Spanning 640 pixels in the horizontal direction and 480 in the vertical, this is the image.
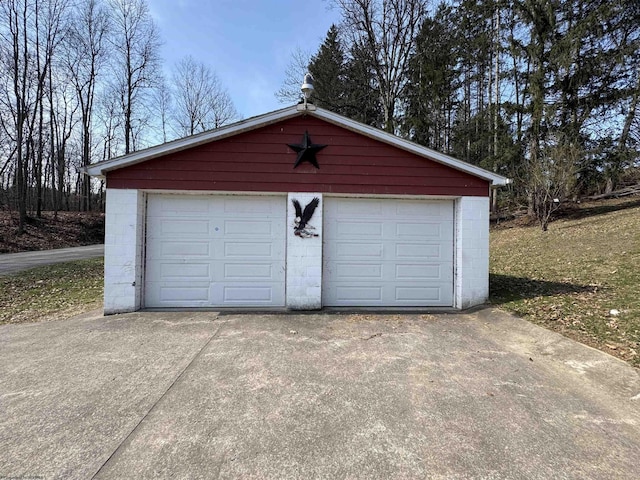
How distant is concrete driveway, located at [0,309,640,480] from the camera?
224 cm

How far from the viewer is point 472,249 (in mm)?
6160

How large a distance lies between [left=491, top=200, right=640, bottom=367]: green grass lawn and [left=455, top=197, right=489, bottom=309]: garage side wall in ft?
1.84

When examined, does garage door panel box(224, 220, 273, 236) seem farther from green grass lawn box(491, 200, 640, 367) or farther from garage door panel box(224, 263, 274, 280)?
green grass lawn box(491, 200, 640, 367)

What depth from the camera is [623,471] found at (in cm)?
217

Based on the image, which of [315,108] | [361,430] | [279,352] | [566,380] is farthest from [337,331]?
[315,108]

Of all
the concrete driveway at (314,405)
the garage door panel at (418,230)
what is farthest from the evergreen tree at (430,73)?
the concrete driveway at (314,405)

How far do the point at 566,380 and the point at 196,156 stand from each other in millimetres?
5942

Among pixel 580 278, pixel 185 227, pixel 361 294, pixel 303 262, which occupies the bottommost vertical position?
pixel 361 294

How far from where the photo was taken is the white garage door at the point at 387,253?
6230 millimetres

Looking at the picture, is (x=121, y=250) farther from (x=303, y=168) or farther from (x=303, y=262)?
(x=303, y=168)

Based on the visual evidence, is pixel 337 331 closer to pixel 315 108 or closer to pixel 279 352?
pixel 279 352

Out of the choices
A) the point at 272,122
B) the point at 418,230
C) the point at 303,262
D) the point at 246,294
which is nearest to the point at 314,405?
the point at 303,262

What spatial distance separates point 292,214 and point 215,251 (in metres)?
1.52

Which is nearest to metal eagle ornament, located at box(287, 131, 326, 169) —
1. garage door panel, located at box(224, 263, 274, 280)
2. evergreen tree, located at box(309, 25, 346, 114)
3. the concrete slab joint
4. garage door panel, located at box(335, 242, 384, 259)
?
the concrete slab joint
